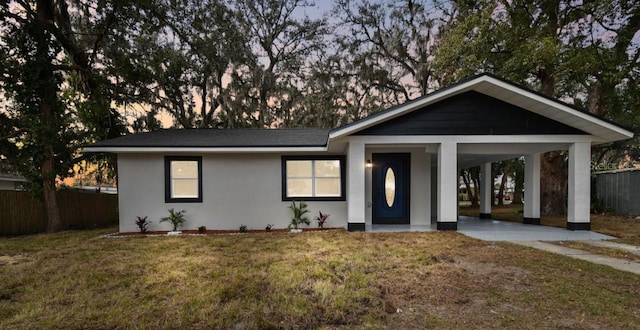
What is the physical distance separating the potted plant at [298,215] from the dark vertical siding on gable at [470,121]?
2.73 m

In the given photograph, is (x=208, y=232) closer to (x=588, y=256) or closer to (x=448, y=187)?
(x=448, y=187)

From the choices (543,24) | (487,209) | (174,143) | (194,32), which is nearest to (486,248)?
(487,209)

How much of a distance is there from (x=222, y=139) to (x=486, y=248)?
7250 millimetres

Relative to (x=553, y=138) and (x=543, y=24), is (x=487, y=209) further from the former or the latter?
(x=543, y=24)

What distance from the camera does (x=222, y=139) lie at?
897cm

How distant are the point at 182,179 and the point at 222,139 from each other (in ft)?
5.28

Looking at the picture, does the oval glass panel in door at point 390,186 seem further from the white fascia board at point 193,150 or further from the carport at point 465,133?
the white fascia board at point 193,150

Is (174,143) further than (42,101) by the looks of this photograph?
No

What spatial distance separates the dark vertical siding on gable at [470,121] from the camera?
25.1 feet

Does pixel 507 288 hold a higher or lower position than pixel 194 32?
lower

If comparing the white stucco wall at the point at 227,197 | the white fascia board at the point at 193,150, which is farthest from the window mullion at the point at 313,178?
the white fascia board at the point at 193,150

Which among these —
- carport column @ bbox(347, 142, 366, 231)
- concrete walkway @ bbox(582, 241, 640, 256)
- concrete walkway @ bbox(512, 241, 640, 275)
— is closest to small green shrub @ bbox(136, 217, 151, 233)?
carport column @ bbox(347, 142, 366, 231)

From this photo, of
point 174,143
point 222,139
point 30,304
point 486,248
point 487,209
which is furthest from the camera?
point 487,209

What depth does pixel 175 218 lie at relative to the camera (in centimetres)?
842
